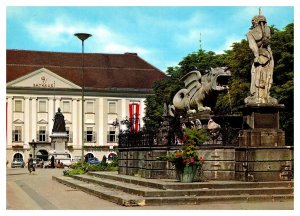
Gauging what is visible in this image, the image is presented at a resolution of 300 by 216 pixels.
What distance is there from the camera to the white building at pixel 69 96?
3442 inches

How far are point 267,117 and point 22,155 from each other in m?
69.3

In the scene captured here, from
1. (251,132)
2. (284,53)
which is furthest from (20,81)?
(251,132)

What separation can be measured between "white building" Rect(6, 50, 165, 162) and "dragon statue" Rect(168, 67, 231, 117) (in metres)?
63.2

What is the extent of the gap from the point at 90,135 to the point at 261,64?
238 feet

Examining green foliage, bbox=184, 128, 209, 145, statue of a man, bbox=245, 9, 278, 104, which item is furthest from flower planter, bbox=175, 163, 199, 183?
statue of a man, bbox=245, 9, 278, 104

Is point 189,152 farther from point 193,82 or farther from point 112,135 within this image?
point 112,135

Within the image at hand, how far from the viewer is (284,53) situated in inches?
1631

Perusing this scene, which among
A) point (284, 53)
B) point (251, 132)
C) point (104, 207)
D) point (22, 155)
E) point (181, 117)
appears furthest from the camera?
point (22, 155)

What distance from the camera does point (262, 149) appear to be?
18.5m

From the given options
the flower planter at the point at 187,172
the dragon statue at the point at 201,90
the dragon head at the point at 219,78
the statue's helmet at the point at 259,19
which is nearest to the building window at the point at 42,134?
the dragon statue at the point at 201,90

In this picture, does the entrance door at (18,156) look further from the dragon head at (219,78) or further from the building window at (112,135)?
the dragon head at (219,78)

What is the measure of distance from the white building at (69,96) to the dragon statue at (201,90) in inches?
2490
